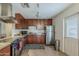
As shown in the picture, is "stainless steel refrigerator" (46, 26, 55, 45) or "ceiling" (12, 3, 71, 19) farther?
"stainless steel refrigerator" (46, 26, 55, 45)

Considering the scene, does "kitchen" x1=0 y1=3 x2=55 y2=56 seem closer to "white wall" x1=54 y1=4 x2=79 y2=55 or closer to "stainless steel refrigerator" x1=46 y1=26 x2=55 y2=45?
"stainless steel refrigerator" x1=46 y1=26 x2=55 y2=45

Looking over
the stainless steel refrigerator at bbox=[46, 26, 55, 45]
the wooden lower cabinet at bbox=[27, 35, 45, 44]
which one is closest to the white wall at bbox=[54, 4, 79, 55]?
→ the stainless steel refrigerator at bbox=[46, 26, 55, 45]

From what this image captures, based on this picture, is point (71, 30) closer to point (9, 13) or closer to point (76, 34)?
point (76, 34)

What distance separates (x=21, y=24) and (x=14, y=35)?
262mm

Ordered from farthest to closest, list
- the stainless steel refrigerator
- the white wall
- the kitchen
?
the stainless steel refrigerator, the white wall, the kitchen

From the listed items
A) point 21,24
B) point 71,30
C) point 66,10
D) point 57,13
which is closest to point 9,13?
point 21,24

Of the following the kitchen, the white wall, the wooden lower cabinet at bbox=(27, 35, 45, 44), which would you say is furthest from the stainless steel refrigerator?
the wooden lower cabinet at bbox=(27, 35, 45, 44)

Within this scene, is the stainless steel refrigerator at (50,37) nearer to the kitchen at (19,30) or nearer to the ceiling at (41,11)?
the kitchen at (19,30)

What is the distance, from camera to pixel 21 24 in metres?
2.50

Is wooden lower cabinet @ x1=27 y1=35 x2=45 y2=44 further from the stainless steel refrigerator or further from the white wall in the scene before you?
the white wall

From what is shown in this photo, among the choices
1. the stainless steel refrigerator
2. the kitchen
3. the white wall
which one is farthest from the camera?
the stainless steel refrigerator

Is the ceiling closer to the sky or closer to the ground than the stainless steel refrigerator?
closer to the sky

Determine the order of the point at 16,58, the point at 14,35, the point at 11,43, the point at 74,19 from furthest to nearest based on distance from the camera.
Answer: the point at 74,19 < the point at 14,35 < the point at 11,43 < the point at 16,58

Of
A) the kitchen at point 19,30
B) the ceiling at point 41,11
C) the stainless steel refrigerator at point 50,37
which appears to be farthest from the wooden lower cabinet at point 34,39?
the ceiling at point 41,11
